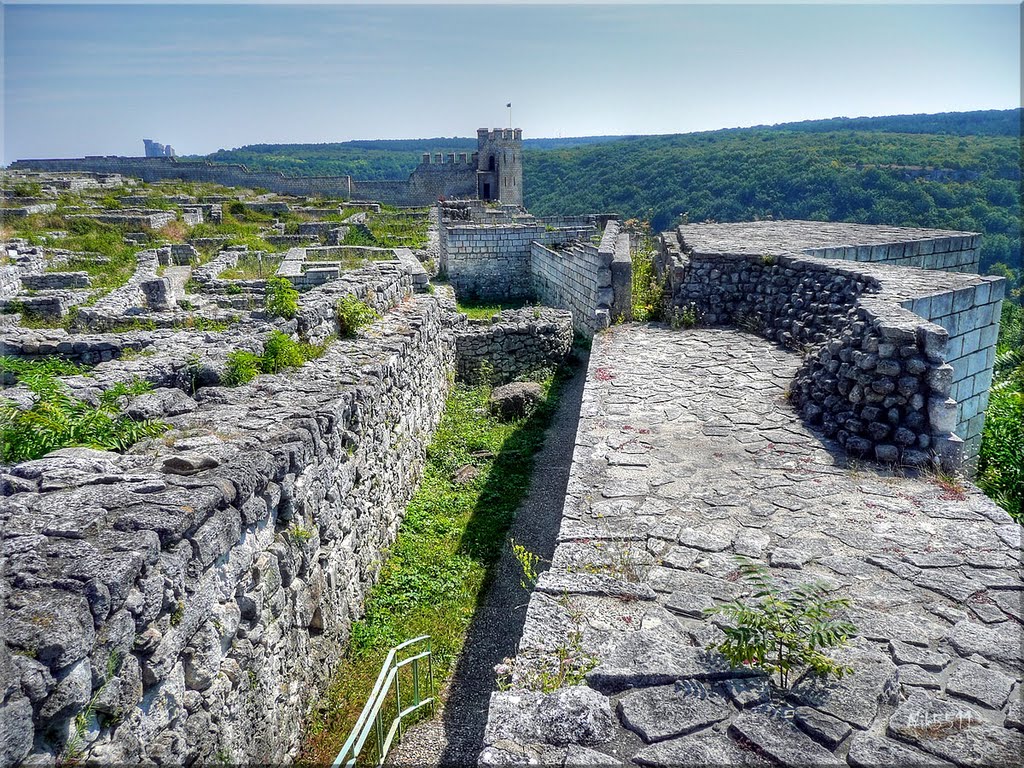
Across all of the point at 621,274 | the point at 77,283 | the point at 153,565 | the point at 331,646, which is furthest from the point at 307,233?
the point at 153,565

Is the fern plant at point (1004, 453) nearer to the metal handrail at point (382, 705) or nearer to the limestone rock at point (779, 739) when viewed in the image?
the limestone rock at point (779, 739)

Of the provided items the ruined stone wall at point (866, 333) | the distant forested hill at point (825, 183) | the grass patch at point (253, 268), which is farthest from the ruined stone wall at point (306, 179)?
the ruined stone wall at point (866, 333)

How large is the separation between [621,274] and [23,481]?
29.0ft

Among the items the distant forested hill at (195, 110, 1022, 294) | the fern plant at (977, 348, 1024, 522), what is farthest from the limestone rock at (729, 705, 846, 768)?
the distant forested hill at (195, 110, 1022, 294)

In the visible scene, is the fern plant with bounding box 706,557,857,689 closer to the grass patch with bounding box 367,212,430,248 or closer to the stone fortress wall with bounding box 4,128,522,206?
the grass patch with bounding box 367,212,430,248

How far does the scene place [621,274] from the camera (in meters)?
10.9

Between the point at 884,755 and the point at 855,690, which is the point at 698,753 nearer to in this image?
the point at 884,755

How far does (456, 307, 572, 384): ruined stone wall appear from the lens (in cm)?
1219

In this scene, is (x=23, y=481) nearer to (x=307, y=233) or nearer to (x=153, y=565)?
(x=153, y=565)

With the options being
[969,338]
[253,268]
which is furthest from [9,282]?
[969,338]

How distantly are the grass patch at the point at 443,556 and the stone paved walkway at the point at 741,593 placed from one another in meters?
1.51

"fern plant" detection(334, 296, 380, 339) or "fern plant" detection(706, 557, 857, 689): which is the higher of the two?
"fern plant" detection(334, 296, 380, 339)

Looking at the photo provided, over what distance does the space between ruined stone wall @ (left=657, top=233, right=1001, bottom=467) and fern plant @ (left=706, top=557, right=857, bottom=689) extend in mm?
2586

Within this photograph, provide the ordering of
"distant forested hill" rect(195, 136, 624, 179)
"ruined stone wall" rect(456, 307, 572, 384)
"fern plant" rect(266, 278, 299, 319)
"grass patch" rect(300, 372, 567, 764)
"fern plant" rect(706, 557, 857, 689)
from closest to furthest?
"fern plant" rect(706, 557, 857, 689), "grass patch" rect(300, 372, 567, 764), "fern plant" rect(266, 278, 299, 319), "ruined stone wall" rect(456, 307, 572, 384), "distant forested hill" rect(195, 136, 624, 179)
